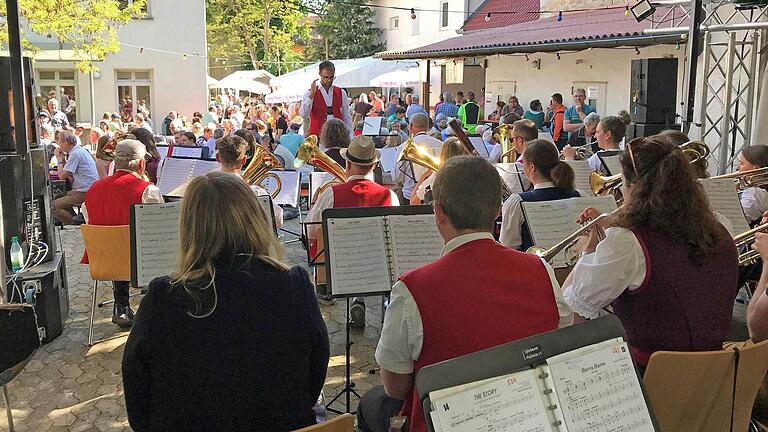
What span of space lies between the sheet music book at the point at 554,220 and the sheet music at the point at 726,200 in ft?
3.91

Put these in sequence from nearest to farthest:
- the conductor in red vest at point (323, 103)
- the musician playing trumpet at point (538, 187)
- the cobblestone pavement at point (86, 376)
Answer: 1. the cobblestone pavement at point (86, 376)
2. the musician playing trumpet at point (538, 187)
3. the conductor in red vest at point (323, 103)

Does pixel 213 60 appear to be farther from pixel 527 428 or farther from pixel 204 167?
pixel 527 428

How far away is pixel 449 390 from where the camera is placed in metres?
1.45

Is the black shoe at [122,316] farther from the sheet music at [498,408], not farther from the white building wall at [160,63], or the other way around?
the white building wall at [160,63]

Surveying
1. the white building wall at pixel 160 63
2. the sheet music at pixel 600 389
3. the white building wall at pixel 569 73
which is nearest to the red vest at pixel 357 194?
the sheet music at pixel 600 389

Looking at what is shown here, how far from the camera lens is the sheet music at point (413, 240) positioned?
3660 mm

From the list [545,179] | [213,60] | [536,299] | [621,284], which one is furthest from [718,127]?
[213,60]

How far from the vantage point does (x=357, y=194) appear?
5.04m

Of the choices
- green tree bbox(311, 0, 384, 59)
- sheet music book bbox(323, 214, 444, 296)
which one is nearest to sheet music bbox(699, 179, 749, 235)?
sheet music book bbox(323, 214, 444, 296)

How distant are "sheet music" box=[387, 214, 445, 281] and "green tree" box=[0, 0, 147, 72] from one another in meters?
15.7

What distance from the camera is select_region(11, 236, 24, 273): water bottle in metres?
5.07

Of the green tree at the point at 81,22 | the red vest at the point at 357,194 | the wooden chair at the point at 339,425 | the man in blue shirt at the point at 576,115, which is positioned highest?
the green tree at the point at 81,22

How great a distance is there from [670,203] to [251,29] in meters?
38.6

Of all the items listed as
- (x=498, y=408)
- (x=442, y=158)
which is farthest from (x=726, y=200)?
(x=498, y=408)
